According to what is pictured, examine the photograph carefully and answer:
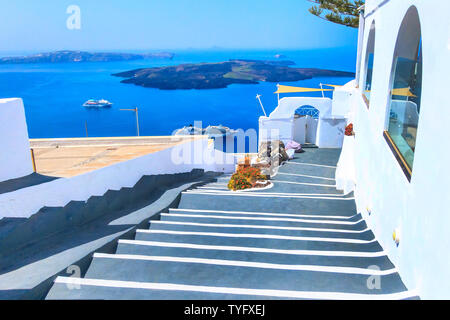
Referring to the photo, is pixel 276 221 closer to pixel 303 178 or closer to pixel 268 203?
pixel 268 203

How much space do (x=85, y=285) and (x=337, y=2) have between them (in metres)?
21.7

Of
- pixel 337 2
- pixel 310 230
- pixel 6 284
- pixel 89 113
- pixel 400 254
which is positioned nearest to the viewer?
pixel 400 254

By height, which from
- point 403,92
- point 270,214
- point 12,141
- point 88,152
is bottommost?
point 270,214

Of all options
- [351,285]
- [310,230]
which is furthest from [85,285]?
[310,230]

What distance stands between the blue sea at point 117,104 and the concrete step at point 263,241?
205 ft

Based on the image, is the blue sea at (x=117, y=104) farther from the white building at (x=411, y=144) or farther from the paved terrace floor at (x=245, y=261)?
the white building at (x=411, y=144)

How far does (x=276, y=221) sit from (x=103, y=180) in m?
4.39

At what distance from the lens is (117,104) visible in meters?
90.8

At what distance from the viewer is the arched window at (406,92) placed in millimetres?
3985

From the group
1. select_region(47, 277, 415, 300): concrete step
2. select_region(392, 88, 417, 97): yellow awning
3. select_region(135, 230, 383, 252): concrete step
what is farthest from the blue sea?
select_region(47, 277, 415, 300): concrete step

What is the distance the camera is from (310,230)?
6.13 meters

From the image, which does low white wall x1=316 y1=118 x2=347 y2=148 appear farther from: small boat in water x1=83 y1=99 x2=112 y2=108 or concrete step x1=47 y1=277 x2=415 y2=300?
small boat in water x1=83 y1=99 x2=112 y2=108

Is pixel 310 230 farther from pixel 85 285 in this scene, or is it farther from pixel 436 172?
pixel 85 285

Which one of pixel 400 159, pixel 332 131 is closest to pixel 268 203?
pixel 400 159
